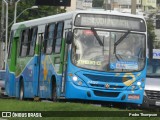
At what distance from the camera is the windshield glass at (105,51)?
19.3 m

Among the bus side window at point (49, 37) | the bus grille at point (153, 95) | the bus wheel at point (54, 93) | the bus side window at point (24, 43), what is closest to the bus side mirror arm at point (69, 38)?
the bus side window at point (49, 37)

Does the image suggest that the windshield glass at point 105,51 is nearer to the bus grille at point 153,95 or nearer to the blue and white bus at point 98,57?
the blue and white bus at point 98,57

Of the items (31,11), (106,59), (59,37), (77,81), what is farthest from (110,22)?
(31,11)

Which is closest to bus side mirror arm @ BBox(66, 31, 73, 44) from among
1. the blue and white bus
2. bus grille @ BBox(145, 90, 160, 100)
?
the blue and white bus

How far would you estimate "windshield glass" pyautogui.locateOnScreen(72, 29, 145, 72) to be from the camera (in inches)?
762

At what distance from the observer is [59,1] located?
4159 centimetres

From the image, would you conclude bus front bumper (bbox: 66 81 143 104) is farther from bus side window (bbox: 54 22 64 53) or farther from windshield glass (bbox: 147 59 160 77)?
windshield glass (bbox: 147 59 160 77)

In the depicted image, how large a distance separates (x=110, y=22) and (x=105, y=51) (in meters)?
1.03

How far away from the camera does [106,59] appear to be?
19438mm

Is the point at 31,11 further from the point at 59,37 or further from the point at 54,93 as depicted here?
the point at 59,37

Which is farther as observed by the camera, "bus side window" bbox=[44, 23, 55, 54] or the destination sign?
"bus side window" bbox=[44, 23, 55, 54]

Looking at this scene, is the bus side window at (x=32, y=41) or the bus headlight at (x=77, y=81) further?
the bus side window at (x=32, y=41)

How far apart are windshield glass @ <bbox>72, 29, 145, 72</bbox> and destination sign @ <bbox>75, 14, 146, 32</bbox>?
218 mm

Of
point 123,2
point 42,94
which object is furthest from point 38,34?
point 123,2
